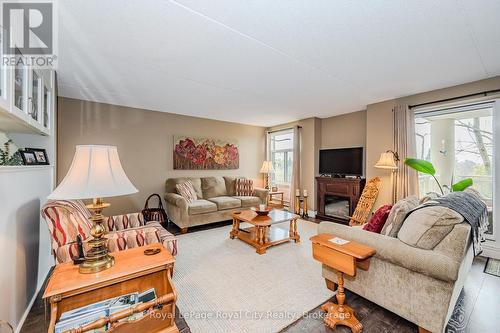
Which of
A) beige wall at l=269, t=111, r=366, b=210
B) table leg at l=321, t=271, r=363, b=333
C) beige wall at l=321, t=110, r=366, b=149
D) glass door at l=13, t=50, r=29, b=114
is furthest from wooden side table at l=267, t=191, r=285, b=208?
glass door at l=13, t=50, r=29, b=114

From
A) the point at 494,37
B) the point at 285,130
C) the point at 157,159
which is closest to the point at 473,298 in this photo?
the point at 494,37

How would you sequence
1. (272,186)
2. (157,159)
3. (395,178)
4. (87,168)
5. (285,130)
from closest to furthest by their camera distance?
(87,168), (395,178), (157,159), (285,130), (272,186)

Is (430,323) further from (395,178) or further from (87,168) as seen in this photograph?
(395,178)

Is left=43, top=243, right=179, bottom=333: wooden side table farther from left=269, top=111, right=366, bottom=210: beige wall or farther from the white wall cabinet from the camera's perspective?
left=269, top=111, right=366, bottom=210: beige wall

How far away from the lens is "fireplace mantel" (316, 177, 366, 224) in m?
4.33

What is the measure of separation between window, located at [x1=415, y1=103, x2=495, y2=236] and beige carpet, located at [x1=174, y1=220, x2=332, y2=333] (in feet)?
8.71

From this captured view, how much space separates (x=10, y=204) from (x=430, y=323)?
3.04 metres

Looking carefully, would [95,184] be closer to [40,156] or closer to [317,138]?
[40,156]

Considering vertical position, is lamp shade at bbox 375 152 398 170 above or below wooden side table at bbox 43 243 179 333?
above

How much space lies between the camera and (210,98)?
12.6 feet

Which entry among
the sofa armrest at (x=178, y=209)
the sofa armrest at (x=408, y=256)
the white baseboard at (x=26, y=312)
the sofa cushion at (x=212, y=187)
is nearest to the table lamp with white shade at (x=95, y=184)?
the white baseboard at (x=26, y=312)

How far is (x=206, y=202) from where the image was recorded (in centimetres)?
428

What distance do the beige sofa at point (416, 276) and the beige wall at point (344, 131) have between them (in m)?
3.42

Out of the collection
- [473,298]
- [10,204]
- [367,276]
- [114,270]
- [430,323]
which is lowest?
[473,298]
